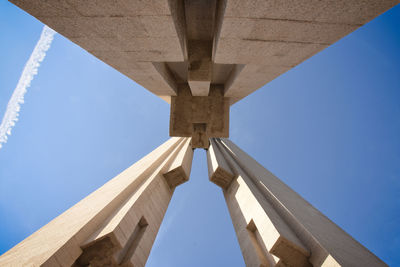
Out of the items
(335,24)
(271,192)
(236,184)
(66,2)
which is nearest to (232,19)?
(335,24)

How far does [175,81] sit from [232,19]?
4029 mm

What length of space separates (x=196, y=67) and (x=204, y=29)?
898 millimetres

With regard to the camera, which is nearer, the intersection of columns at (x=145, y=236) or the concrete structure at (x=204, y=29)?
the concrete structure at (x=204, y=29)

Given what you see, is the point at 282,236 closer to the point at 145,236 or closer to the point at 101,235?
the point at 145,236

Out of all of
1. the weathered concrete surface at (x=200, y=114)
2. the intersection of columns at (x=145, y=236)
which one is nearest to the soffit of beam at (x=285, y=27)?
the weathered concrete surface at (x=200, y=114)

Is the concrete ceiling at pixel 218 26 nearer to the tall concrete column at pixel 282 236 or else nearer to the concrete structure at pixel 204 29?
the concrete structure at pixel 204 29

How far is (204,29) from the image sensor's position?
4.83 m

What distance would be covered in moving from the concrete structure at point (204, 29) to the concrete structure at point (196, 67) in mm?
15

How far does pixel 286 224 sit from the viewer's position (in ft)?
15.5

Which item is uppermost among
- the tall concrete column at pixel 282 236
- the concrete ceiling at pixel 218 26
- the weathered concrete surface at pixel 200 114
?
the concrete ceiling at pixel 218 26

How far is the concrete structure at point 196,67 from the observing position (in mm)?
2658

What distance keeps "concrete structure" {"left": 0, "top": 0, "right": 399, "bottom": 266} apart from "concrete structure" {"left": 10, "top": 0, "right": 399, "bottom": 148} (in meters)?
0.02

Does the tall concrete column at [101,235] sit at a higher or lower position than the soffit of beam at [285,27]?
lower

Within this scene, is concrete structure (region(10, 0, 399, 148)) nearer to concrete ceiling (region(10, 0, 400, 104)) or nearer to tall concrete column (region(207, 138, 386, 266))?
concrete ceiling (region(10, 0, 400, 104))
